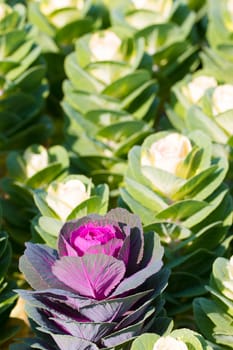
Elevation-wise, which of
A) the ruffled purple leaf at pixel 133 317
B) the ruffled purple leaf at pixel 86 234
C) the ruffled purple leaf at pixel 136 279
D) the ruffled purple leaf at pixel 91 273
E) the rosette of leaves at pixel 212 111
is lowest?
the rosette of leaves at pixel 212 111

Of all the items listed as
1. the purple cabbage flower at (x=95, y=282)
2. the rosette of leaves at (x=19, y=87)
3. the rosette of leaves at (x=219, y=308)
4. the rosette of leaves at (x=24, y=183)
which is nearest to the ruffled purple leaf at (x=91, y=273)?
the purple cabbage flower at (x=95, y=282)

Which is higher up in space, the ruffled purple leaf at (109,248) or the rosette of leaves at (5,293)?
the ruffled purple leaf at (109,248)

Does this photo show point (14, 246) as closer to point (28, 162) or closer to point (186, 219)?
point (28, 162)

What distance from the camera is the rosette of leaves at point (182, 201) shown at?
109 cm

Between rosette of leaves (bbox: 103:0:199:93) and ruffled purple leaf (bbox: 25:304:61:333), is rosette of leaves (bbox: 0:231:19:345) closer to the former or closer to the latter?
ruffled purple leaf (bbox: 25:304:61:333)

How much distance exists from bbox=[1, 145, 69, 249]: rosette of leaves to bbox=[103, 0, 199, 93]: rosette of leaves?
1.12 feet

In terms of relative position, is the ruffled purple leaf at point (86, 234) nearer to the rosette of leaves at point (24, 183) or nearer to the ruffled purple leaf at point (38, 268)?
the ruffled purple leaf at point (38, 268)

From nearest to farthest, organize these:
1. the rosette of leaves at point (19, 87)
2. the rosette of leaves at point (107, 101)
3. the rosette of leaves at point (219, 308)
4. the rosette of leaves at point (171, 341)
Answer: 1. the rosette of leaves at point (171, 341)
2. the rosette of leaves at point (219, 308)
3. the rosette of leaves at point (107, 101)
4. the rosette of leaves at point (19, 87)

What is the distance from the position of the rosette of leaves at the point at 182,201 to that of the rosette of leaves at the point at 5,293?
7.9 inches

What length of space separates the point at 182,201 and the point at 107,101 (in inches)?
14.7

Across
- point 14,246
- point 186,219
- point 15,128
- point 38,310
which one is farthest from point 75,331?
point 15,128

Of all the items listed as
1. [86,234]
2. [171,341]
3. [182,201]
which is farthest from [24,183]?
[171,341]

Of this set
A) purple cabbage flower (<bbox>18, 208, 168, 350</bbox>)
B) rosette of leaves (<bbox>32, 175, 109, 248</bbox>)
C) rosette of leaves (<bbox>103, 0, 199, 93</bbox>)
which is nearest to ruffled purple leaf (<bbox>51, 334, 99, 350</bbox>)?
purple cabbage flower (<bbox>18, 208, 168, 350</bbox>)

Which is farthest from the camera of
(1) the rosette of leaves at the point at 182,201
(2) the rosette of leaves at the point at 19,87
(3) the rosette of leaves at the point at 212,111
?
(2) the rosette of leaves at the point at 19,87
